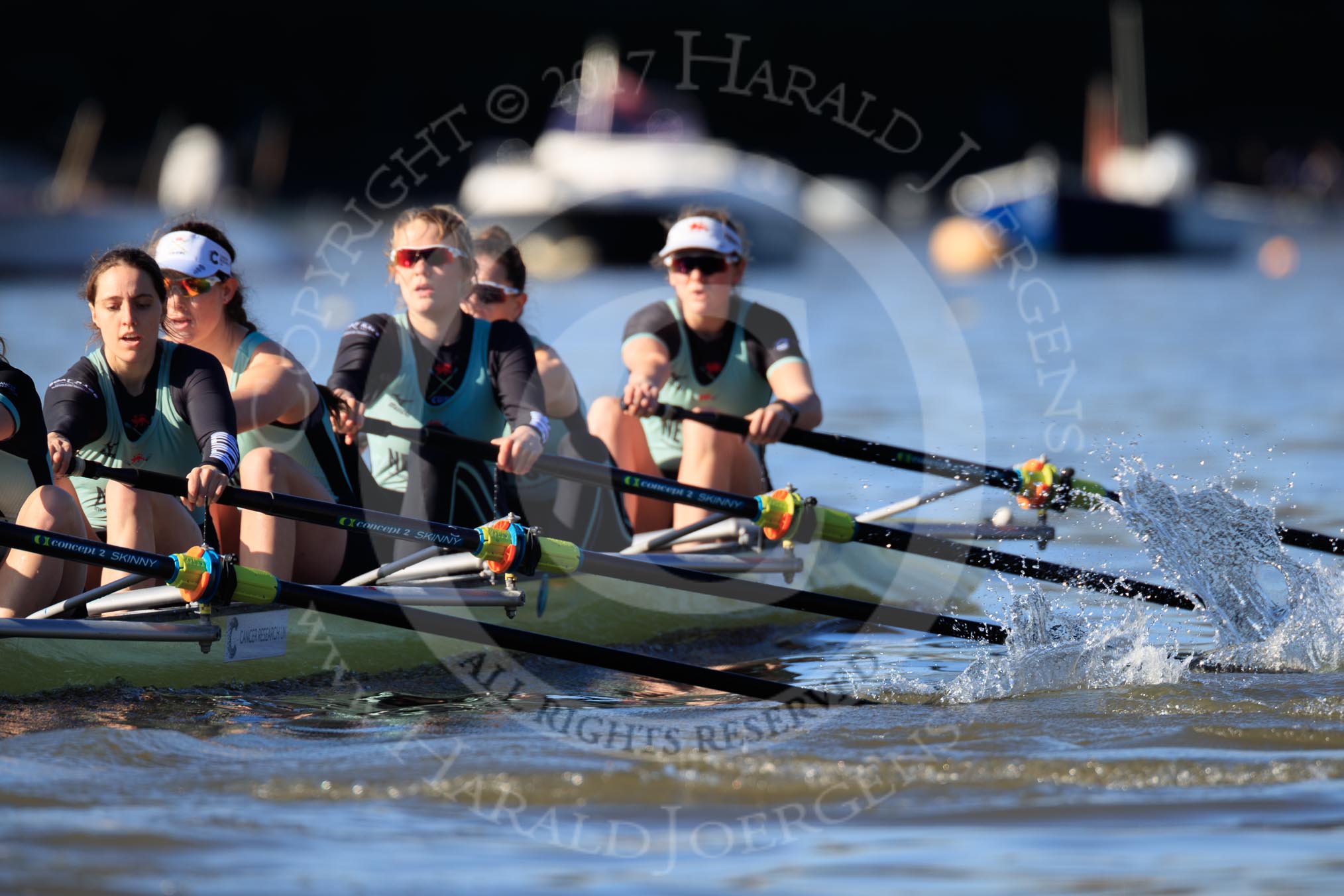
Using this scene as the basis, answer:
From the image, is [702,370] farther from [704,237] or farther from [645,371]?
[704,237]

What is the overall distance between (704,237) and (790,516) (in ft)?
4.59

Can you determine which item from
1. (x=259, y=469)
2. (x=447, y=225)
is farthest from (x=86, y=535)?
(x=447, y=225)

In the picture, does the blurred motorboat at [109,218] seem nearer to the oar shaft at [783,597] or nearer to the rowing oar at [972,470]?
the rowing oar at [972,470]

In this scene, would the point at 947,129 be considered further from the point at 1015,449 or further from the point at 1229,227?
the point at 1015,449

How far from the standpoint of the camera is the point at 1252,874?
12.3 feet

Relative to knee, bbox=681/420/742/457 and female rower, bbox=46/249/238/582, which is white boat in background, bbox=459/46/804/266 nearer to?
knee, bbox=681/420/742/457

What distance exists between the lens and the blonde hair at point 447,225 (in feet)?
19.9

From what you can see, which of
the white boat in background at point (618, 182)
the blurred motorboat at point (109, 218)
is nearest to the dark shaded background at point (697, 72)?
the blurred motorboat at point (109, 218)

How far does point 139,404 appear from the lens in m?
5.21

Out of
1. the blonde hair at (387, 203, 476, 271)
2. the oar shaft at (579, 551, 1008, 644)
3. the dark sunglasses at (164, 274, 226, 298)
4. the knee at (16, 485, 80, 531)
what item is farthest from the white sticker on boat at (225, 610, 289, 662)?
the blonde hair at (387, 203, 476, 271)

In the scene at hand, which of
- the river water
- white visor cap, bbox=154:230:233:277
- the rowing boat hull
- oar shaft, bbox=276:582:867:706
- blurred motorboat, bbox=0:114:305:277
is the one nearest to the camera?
the river water

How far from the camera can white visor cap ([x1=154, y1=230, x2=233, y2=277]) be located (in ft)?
18.1

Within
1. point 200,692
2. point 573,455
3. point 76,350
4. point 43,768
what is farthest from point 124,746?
point 76,350

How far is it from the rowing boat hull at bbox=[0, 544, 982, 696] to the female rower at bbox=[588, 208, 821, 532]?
1.60ft
